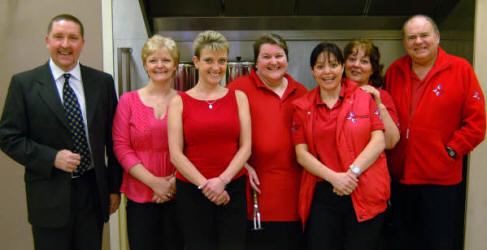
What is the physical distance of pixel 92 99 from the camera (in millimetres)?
1934

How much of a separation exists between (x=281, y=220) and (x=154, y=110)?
0.93m

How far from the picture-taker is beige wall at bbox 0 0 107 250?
2723 mm

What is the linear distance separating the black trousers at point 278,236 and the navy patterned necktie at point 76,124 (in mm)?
957

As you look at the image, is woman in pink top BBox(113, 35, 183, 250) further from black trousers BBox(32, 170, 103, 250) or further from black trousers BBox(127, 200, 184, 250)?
black trousers BBox(32, 170, 103, 250)

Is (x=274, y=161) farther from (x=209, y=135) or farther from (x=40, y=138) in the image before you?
(x=40, y=138)

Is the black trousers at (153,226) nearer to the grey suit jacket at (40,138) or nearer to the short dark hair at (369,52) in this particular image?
the grey suit jacket at (40,138)

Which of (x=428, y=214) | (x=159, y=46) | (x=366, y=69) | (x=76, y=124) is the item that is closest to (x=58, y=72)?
(x=76, y=124)

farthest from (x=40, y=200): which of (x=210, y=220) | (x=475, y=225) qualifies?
(x=475, y=225)

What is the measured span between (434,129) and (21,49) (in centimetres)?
283

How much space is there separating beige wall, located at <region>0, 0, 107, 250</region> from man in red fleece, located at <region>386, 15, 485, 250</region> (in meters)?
2.18

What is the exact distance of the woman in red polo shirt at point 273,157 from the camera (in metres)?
2.08

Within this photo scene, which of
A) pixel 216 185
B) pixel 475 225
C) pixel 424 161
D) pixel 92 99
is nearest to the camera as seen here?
pixel 216 185

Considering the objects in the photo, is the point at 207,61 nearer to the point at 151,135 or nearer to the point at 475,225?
the point at 151,135

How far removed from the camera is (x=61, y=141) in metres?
1.84
